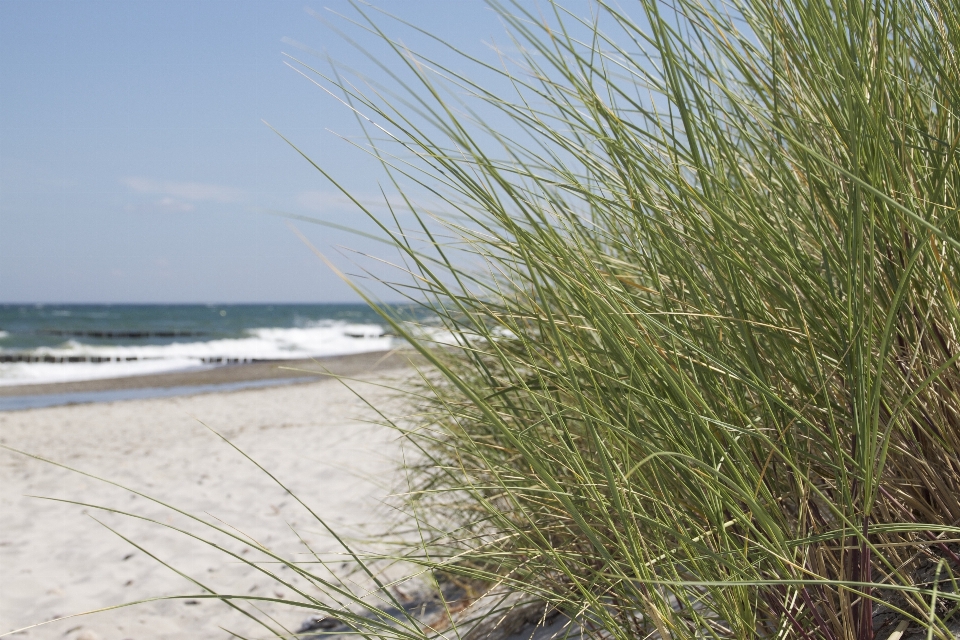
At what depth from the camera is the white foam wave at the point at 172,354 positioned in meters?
17.4

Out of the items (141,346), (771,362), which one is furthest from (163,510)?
(141,346)

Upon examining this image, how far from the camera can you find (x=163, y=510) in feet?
14.3

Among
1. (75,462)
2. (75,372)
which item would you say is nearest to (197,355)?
(75,372)

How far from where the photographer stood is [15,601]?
309cm

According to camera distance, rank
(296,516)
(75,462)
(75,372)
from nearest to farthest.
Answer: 1. (296,516)
2. (75,462)
3. (75,372)

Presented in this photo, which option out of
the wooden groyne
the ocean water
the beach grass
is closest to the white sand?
the beach grass

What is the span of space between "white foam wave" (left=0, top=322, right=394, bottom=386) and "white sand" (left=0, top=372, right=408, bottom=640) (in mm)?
5415

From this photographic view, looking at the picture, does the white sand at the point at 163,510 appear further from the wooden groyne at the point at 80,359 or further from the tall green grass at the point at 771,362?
the wooden groyne at the point at 80,359

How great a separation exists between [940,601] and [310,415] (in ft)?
30.1

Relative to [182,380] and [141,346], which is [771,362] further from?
[141,346]

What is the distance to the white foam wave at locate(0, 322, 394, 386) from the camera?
683 inches

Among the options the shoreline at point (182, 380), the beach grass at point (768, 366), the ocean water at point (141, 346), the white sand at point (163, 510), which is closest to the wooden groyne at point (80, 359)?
the ocean water at point (141, 346)

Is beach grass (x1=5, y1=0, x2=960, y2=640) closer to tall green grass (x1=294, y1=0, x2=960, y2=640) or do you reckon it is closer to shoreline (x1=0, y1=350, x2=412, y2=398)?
tall green grass (x1=294, y1=0, x2=960, y2=640)

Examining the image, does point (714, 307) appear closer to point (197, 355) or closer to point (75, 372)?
point (75, 372)
